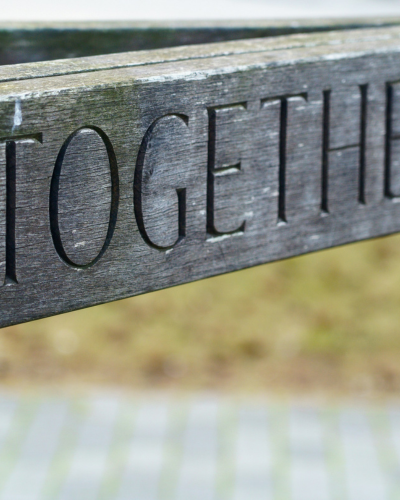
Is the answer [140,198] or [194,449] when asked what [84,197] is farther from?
[194,449]

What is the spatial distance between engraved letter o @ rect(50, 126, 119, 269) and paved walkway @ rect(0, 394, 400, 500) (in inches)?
80.5

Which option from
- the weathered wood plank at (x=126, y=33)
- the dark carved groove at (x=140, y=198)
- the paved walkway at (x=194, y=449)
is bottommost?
the paved walkway at (x=194, y=449)

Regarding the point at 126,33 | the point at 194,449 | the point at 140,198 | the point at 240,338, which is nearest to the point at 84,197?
the point at 140,198

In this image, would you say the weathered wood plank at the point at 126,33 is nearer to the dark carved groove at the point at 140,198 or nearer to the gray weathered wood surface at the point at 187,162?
the gray weathered wood surface at the point at 187,162

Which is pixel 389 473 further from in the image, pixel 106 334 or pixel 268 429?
pixel 106 334

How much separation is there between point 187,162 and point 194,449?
7.54 feet

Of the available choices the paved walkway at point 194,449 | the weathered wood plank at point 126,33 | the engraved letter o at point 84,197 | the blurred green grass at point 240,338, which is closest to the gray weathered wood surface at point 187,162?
the engraved letter o at point 84,197

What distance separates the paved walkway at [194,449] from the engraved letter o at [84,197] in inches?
80.5

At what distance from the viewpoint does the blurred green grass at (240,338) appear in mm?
3473

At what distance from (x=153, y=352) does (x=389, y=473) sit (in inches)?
47.1

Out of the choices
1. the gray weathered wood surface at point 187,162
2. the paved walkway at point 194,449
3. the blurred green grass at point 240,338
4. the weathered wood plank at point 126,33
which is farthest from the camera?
the blurred green grass at point 240,338

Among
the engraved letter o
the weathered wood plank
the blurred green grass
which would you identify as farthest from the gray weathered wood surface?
the blurred green grass

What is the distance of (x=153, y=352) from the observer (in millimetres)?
3611

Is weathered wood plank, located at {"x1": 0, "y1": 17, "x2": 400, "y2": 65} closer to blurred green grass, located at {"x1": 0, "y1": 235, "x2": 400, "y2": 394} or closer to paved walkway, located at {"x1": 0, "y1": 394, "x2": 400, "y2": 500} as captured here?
paved walkway, located at {"x1": 0, "y1": 394, "x2": 400, "y2": 500}
